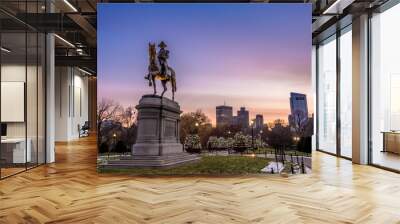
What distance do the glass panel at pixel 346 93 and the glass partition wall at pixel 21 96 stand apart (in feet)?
22.5

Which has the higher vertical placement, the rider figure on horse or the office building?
the rider figure on horse

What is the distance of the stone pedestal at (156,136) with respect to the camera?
6.60 m

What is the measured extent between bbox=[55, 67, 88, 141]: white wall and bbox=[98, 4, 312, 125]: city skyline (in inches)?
386

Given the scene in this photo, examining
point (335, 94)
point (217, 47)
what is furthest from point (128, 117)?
point (335, 94)

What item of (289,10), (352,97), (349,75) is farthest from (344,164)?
(289,10)

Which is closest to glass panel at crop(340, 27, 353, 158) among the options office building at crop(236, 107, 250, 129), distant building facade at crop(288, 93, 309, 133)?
distant building facade at crop(288, 93, 309, 133)

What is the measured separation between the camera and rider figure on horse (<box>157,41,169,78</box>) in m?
6.61

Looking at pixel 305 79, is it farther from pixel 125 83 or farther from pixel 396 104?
pixel 125 83

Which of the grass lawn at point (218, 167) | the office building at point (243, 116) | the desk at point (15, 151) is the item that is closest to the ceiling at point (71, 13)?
the desk at point (15, 151)

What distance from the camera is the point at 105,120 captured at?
6602mm

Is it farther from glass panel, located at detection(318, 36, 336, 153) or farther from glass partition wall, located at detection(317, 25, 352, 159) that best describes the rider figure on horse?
glass panel, located at detection(318, 36, 336, 153)

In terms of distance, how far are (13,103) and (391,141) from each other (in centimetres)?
711

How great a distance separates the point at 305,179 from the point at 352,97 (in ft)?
10.0

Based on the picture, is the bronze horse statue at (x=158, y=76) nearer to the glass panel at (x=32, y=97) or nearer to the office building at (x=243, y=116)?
the office building at (x=243, y=116)
